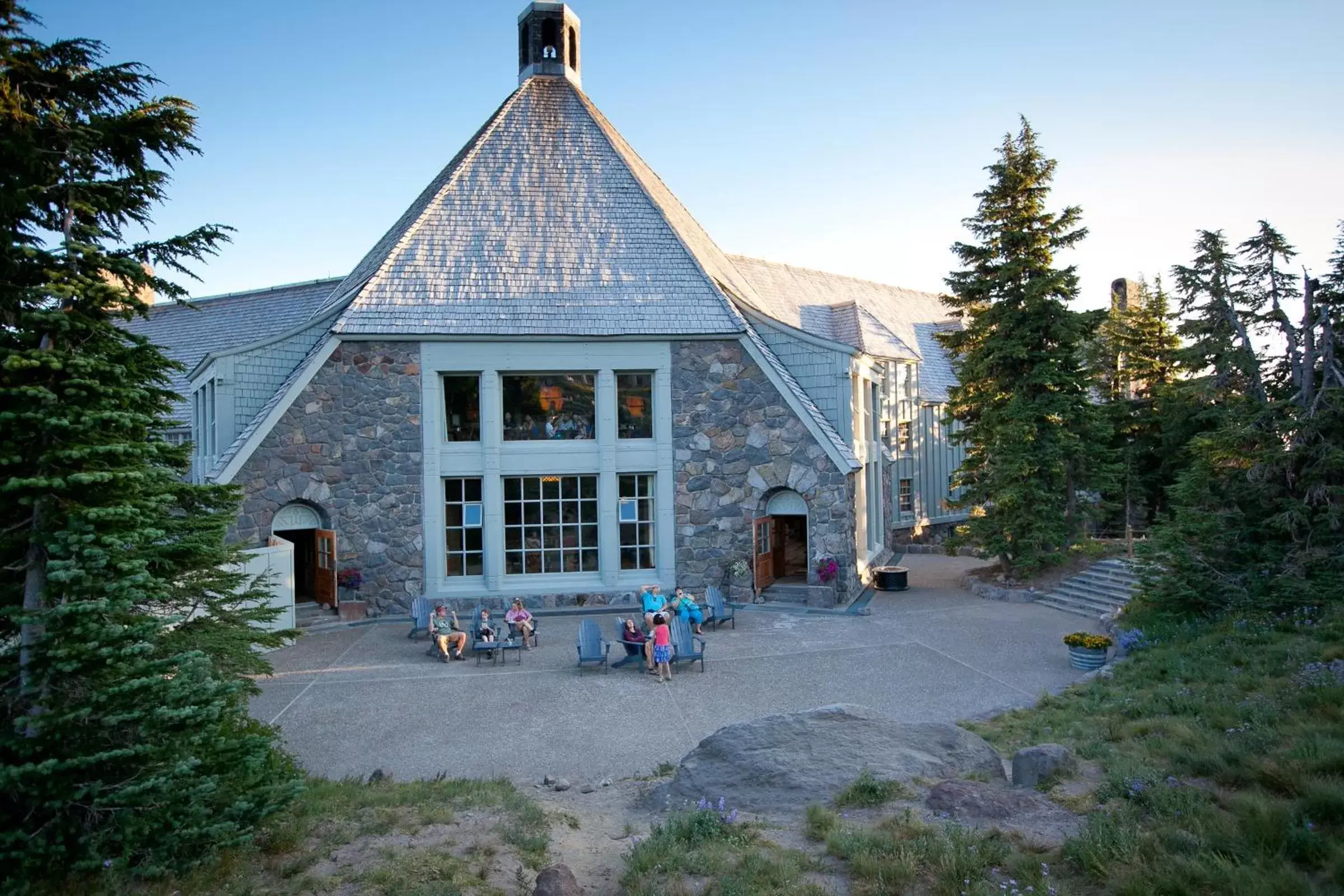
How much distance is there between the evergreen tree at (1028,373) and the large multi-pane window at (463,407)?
1271 cm

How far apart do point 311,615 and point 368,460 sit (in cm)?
362

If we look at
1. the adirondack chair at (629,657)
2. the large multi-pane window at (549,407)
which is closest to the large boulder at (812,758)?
the adirondack chair at (629,657)

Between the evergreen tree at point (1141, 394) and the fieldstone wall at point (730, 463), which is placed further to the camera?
the evergreen tree at point (1141, 394)

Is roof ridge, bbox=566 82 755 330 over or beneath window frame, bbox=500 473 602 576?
over

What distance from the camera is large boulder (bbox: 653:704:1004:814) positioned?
8.07 metres

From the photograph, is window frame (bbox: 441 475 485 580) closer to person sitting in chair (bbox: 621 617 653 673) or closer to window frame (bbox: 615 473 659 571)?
window frame (bbox: 615 473 659 571)

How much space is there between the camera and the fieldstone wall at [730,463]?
2000 cm

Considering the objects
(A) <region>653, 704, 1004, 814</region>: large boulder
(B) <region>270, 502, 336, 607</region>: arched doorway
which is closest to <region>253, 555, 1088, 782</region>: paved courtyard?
(B) <region>270, 502, 336, 607</region>: arched doorway

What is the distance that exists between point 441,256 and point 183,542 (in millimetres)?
14479

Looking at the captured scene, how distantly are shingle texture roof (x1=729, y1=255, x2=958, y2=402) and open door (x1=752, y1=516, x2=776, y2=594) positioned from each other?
959cm

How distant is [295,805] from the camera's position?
8008mm

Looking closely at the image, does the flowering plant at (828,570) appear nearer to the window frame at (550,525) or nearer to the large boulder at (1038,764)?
the window frame at (550,525)

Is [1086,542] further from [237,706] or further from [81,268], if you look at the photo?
[81,268]

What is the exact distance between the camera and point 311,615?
1872 cm
